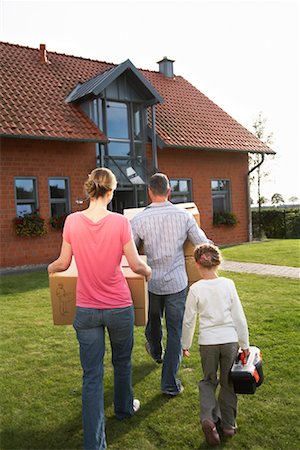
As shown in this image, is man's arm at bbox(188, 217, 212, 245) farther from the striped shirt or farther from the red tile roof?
the red tile roof

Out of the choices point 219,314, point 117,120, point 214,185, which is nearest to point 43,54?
point 117,120

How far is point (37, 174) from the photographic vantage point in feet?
43.0

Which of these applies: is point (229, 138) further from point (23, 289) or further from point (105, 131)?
point (23, 289)

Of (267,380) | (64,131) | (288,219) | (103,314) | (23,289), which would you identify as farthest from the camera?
(288,219)

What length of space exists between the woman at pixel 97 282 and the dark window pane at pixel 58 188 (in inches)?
416

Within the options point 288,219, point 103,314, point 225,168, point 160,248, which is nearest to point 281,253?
point 225,168

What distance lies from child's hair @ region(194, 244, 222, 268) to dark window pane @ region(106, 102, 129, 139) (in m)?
11.6

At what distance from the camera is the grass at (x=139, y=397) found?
3355 millimetres

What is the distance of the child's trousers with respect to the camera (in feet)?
11.1

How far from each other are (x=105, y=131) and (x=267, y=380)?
11.1 metres

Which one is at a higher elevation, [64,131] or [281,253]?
[64,131]

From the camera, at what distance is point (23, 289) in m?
9.23

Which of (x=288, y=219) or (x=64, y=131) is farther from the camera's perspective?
(x=288, y=219)

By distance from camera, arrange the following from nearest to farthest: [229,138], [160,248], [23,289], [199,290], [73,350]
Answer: [199,290] → [160,248] → [73,350] → [23,289] → [229,138]
